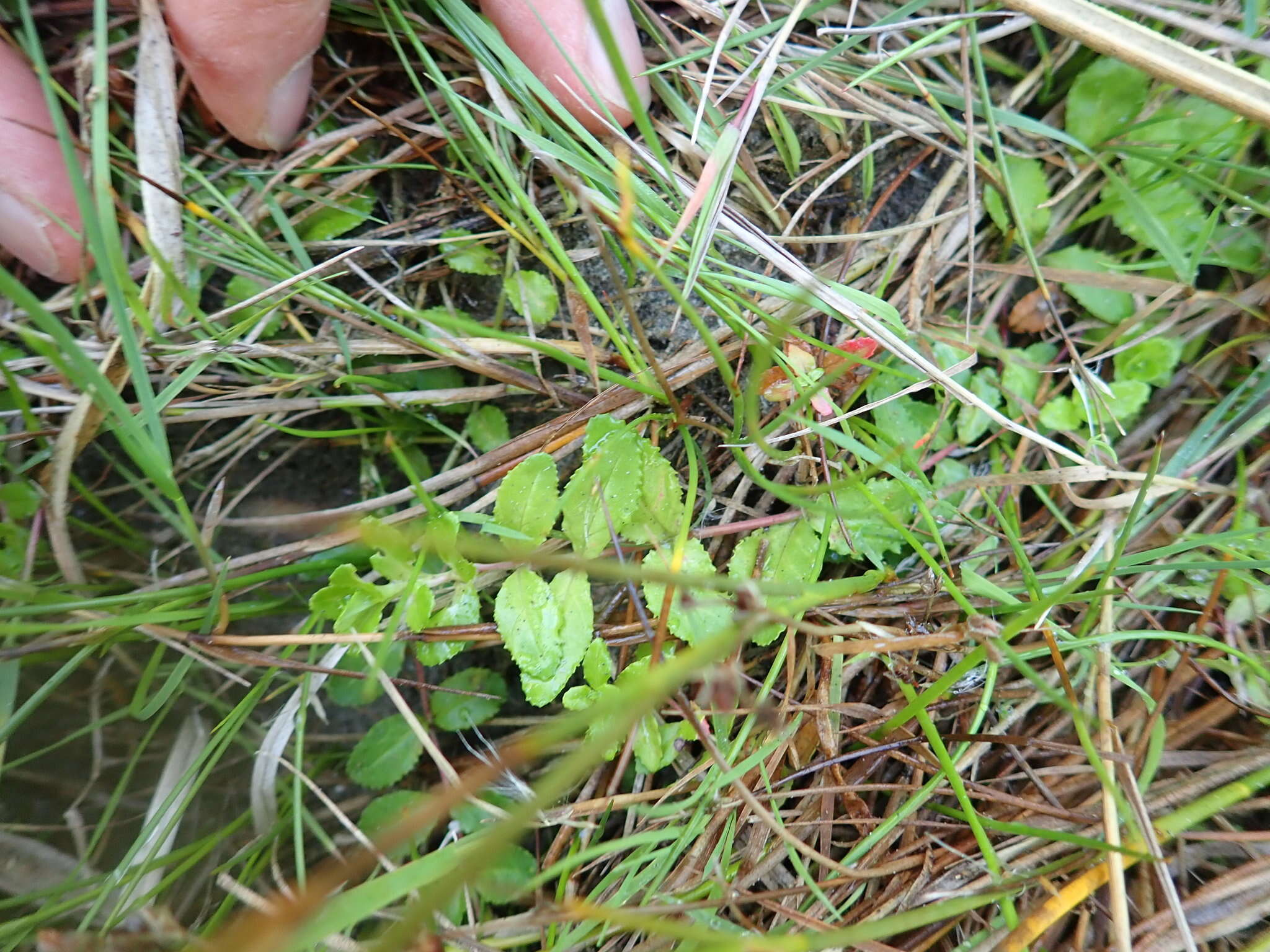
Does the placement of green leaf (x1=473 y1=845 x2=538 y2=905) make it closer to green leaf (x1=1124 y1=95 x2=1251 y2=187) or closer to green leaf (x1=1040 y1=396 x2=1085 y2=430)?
green leaf (x1=1040 y1=396 x2=1085 y2=430)

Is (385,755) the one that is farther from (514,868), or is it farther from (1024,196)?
(1024,196)

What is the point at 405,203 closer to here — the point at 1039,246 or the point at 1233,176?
the point at 1039,246

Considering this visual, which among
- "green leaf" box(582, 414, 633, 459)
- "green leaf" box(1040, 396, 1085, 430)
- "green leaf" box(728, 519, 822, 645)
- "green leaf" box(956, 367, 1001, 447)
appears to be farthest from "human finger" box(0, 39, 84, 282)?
"green leaf" box(1040, 396, 1085, 430)

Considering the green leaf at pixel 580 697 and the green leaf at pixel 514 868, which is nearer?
the green leaf at pixel 580 697

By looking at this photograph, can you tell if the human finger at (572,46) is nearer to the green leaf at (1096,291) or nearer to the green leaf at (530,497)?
the green leaf at (530,497)

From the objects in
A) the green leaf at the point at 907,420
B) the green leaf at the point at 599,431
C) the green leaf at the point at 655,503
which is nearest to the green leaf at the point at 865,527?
the green leaf at the point at 907,420

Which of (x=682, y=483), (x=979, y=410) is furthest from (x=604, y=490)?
(x=979, y=410)
